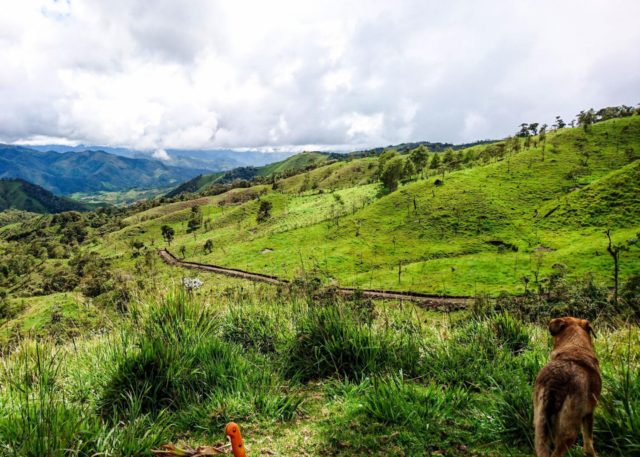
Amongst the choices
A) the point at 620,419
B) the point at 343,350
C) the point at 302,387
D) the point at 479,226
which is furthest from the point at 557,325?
the point at 479,226

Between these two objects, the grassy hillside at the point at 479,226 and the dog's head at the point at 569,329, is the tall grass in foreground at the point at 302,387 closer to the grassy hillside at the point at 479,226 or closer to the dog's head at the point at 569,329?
the dog's head at the point at 569,329

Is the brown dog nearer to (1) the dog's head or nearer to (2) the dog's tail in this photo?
(2) the dog's tail

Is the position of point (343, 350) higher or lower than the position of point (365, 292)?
higher

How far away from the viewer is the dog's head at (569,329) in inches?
155

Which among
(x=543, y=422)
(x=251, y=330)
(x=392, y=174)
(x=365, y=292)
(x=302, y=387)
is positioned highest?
(x=392, y=174)

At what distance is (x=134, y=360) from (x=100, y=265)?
114643mm

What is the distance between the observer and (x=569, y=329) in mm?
4062

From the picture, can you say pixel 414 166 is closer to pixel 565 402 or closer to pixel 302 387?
pixel 302 387

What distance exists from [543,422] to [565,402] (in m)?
0.27

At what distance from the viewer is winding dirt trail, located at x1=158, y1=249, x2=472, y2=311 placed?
147ft

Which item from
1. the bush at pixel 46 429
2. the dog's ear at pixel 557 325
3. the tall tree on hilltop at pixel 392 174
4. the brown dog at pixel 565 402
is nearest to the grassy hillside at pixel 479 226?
the tall tree on hilltop at pixel 392 174

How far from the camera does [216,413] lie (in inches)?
208

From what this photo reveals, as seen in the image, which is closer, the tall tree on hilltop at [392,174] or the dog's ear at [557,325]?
the dog's ear at [557,325]

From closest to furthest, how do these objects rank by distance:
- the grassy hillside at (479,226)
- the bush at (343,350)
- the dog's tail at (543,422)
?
1. the dog's tail at (543,422)
2. the bush at (343,350)
3. the grassy hillside at (479,226)
